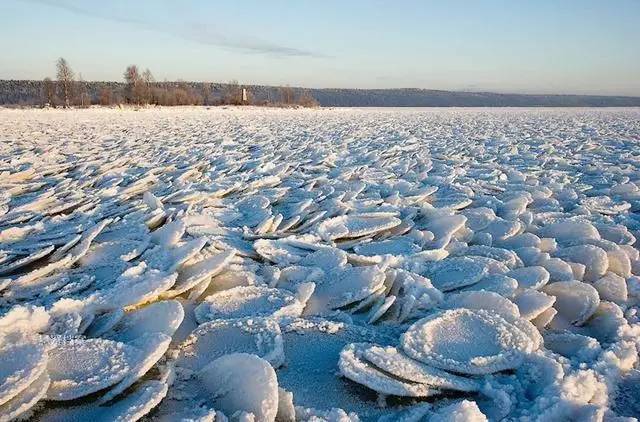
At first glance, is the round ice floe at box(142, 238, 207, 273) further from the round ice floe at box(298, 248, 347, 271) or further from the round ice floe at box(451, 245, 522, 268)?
the round ice floe at box(451, 245, 522, 268)

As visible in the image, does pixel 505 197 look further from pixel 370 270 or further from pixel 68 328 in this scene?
pixel 68 328

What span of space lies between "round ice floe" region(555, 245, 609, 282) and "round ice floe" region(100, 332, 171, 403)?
1.92 meters

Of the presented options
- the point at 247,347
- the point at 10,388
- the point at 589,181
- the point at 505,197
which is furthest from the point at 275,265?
the point at 589,181

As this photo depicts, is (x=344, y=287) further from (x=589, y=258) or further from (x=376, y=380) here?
(x=589, y=258)

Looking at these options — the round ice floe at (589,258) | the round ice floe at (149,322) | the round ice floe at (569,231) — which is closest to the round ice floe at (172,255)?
the round ice floe at (149,322)

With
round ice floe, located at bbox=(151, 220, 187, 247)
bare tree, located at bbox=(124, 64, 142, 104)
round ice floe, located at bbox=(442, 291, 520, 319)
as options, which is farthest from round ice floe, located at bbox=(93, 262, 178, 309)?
bare tree, located at bbox=(124, 64, 142, 104)

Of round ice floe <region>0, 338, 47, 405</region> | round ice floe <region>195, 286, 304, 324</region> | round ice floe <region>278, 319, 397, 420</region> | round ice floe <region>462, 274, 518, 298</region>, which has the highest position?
round ice floe <region>462, 274, 518, 298</region>

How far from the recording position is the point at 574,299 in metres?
1.99

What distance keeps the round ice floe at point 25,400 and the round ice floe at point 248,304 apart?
60cm

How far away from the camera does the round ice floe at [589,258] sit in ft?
7.52

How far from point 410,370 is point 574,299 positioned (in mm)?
942

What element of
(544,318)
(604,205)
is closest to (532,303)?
(544,318)

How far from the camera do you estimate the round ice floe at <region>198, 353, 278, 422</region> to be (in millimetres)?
1299

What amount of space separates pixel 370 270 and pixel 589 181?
10.7 ft
